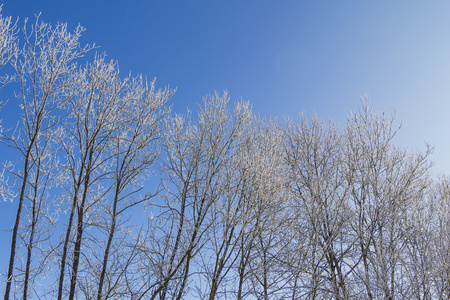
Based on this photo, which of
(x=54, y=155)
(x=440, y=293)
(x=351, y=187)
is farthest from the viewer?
(x=351, y=187)

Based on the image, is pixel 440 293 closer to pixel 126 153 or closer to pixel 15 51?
pixel 126 153

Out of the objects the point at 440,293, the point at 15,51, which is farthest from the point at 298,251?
the point at 15,51

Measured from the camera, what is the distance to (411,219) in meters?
6.71

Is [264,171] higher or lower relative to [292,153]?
lower

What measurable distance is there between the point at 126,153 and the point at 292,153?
501 centimetres

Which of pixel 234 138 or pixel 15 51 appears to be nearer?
pixel 15 51

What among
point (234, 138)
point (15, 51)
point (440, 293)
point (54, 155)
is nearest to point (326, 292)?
point (440, 293)

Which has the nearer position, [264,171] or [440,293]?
[264,171]

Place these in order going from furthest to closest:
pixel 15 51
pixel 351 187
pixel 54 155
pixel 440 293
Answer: pixel 351 187 < pixel 440 293 < pixel 54 155 < pixel 15 51

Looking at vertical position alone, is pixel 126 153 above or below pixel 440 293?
above

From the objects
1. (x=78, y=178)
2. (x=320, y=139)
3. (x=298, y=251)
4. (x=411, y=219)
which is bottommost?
(x=298, y=251)

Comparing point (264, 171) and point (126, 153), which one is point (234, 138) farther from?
point (126, 153)

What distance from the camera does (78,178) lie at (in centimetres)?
534

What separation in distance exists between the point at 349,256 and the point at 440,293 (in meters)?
1.77
